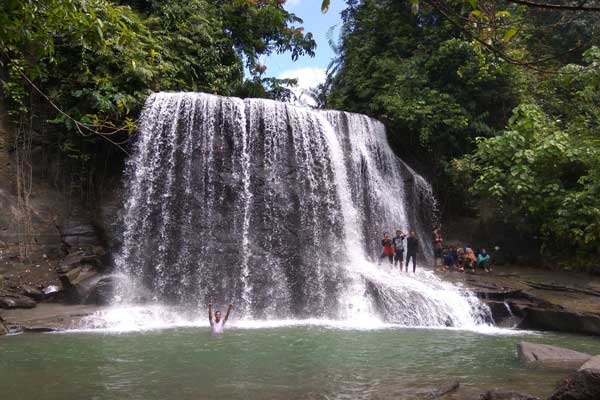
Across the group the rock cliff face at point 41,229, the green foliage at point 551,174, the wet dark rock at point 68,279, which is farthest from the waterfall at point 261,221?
the green foliage at point 551,174

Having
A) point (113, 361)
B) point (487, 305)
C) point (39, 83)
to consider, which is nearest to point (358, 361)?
point (113, 361)

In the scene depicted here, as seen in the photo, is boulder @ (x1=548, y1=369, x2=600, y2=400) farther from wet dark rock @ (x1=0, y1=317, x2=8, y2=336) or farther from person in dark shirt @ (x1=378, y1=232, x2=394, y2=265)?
person in dark shirt @ (x1=378, y1=232, x2=394, y2=265)

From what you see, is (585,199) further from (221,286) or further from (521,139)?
(221,286)

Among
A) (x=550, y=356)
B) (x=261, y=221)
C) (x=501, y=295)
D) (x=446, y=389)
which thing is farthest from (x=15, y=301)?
(x=501, y=295)

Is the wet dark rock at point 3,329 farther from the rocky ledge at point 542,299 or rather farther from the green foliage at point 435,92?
the green foliage at point 435,92

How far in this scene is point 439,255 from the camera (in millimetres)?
14938

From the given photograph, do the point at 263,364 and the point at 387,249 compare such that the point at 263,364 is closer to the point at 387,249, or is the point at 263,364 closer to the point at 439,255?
the point at 387,249

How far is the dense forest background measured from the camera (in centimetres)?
1278

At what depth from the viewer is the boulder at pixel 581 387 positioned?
4.54 metres

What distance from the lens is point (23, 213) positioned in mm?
12320

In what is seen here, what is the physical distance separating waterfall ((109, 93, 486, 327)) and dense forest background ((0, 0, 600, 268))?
1466mm

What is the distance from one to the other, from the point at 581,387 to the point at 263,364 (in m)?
3.90

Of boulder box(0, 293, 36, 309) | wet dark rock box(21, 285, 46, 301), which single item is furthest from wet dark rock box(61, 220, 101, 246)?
boulder box(0, 293, 36, 309)

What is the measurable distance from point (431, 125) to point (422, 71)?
2.53 m
